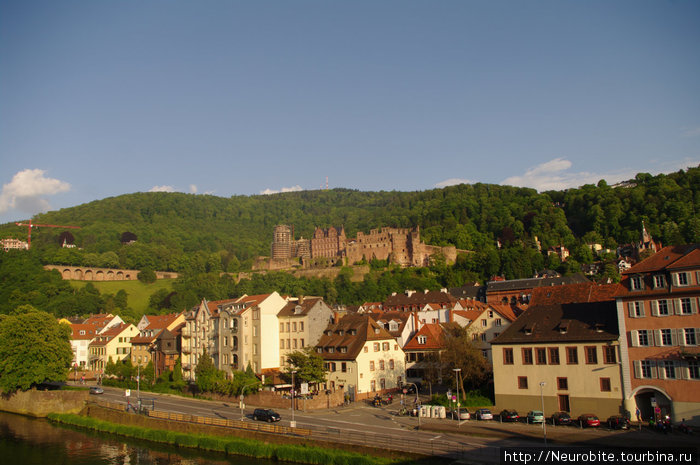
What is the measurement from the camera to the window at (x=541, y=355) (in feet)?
146

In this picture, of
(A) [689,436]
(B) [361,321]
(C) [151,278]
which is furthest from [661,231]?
(C) [151,278]

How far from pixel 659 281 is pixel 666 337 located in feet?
13.0

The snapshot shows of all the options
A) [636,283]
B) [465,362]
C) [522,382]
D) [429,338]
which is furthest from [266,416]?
[636,283]

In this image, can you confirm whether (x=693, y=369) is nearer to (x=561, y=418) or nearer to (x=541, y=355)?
(x=561, y=418)

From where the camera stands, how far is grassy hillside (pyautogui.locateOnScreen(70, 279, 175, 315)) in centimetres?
16775

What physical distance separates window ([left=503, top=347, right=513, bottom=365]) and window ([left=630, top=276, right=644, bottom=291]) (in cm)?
1043

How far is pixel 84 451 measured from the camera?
46.8m

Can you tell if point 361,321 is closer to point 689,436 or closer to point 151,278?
point 689,436

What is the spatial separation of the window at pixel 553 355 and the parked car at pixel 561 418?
4.24 m

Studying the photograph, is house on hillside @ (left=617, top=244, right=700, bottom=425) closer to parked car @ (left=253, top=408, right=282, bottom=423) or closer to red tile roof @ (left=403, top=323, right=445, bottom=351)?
red tile roof @ (left=403, top=323, right=445, bottom=351)

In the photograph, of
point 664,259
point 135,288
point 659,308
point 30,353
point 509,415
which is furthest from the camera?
point 135,288

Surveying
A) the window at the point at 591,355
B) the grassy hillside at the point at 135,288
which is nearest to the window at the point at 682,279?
the window at the point at 591,355

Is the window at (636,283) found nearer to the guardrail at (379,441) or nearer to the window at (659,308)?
the window at (659,308)

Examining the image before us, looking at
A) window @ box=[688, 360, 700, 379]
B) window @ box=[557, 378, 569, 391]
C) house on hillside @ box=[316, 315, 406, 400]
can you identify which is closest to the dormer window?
window @ box=[688, 360, 700, 379]
